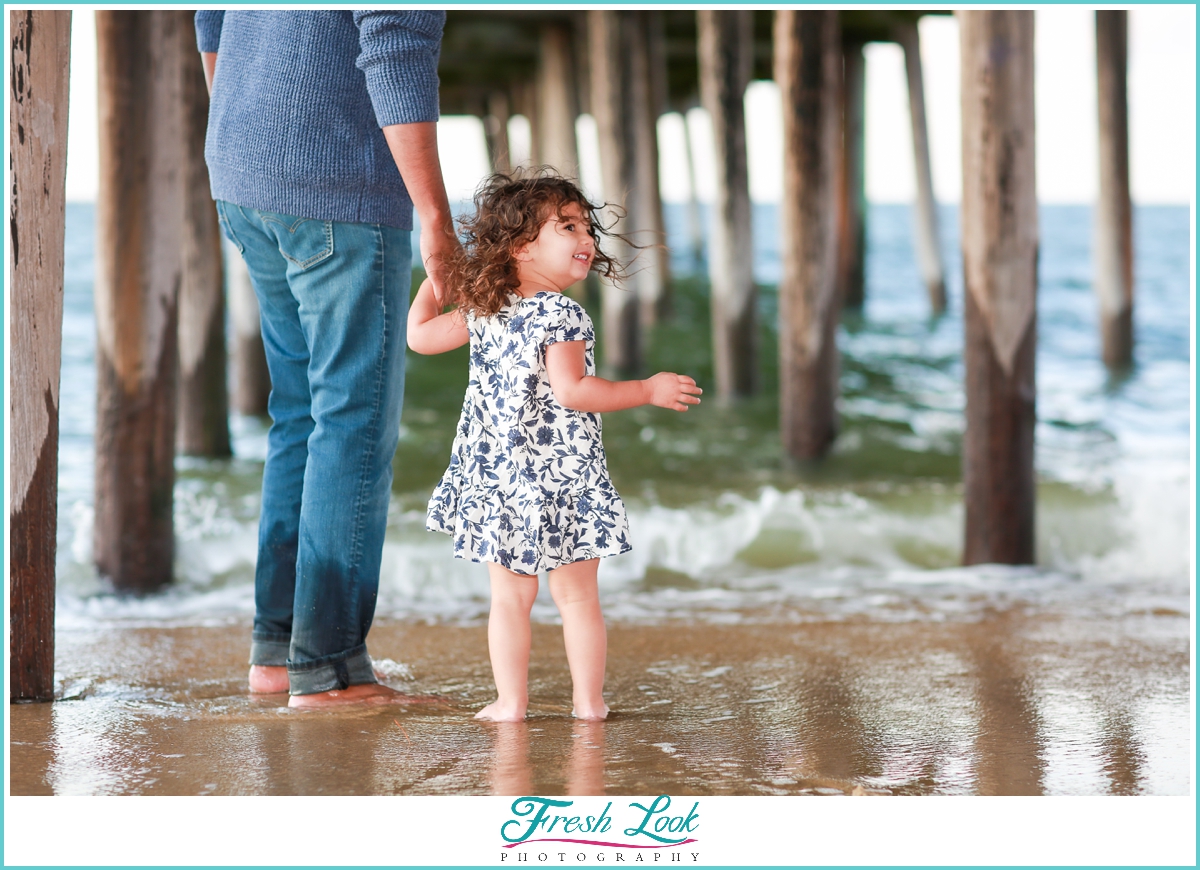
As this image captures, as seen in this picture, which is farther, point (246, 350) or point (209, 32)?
point (246, 350)

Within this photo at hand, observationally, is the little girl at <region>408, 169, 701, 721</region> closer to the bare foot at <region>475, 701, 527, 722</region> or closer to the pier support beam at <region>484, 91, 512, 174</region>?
the bare foot at <region>475, 701, 527, 722</region>

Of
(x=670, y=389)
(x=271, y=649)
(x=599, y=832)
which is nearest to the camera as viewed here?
(x=599, y=832)

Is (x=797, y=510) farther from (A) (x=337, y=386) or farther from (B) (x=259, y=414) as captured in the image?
(B) (x=259, y=414)

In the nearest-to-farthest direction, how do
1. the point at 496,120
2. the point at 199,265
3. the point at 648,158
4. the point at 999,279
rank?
the point at 999,279 < the point at 199,265 < the point at 648,158 < the point at 496,120

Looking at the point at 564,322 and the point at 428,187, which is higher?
the point at 428,187

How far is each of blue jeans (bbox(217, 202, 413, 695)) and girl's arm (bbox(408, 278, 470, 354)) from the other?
0.07 meters

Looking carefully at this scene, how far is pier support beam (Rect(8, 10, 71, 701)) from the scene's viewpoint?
2381 mm

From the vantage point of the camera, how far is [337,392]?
239cm

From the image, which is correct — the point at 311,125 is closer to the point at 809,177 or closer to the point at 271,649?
the point at 271,649

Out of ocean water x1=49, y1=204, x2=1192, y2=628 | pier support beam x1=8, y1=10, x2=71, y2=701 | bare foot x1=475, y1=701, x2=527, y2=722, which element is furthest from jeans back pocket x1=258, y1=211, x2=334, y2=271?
ocean water x1=49, y1=204, x2=1192, y2=628

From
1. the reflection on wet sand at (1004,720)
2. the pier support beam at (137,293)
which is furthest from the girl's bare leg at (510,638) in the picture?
the pier support beam at (137,293)

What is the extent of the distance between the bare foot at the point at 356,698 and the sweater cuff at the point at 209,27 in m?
1.43

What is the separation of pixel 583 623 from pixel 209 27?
155cm

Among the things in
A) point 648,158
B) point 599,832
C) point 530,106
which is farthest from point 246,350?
point 530,106
